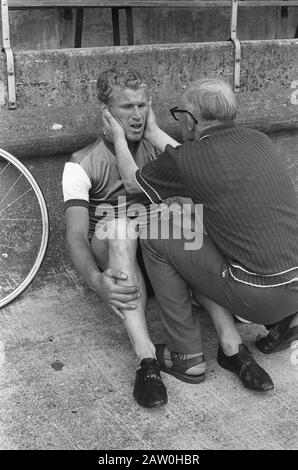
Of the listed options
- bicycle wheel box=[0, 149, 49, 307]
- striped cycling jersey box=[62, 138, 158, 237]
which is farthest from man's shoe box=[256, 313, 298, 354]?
bicycle wheel box=[0, 149, 49, 307]

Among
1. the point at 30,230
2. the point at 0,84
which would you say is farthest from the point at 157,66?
the point at 30,230

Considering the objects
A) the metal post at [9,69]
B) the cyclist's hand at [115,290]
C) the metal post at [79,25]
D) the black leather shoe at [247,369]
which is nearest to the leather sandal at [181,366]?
the black leather shoe at [247,369]

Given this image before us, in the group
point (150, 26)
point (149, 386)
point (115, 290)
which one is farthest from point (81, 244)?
point (150, 26)

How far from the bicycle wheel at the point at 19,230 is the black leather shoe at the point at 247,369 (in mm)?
1309

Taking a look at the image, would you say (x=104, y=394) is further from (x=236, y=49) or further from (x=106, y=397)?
(x=236, y=49)

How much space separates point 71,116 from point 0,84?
0.46 m

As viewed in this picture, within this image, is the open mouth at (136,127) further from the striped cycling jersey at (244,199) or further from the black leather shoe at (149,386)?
the black leather shoe at (149,386)

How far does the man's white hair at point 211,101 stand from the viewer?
3174 mm

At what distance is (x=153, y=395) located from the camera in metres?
3.19

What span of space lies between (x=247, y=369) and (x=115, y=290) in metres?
0.73

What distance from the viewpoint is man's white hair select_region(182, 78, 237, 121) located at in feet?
10.4

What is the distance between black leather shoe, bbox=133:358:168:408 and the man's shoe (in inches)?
25.3

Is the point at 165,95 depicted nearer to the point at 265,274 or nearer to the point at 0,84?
the point at 0,84

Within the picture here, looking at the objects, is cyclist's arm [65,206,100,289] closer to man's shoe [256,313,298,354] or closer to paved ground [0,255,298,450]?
paved ground [0,255,298,450]
